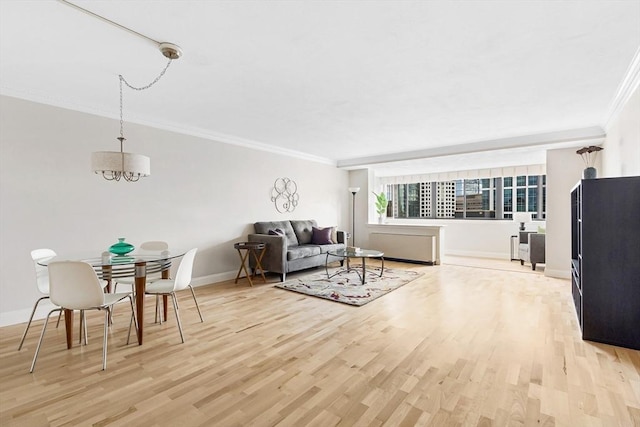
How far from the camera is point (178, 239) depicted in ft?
15.1

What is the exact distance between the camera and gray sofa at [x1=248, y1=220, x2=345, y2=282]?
5116 mm

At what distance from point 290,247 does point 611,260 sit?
170 inches

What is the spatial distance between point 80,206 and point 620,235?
5.53 m

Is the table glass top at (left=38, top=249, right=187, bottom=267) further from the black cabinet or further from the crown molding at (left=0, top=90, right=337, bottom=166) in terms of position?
the black cabinet

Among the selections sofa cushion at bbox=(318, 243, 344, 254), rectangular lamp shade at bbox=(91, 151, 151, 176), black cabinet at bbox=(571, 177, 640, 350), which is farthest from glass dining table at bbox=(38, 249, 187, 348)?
black cabinet at bbox=(571, 177, 640, 350)

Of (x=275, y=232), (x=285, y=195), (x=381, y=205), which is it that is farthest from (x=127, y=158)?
(x=381, y=205)

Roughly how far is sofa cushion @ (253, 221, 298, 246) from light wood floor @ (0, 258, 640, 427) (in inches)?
85.7

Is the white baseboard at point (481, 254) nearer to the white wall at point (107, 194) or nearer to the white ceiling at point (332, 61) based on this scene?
the white ceiling at point (332, 61)

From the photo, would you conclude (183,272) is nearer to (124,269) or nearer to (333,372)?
(124,269)

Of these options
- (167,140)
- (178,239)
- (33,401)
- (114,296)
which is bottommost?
(33,401)

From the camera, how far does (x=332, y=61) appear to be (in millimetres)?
2641

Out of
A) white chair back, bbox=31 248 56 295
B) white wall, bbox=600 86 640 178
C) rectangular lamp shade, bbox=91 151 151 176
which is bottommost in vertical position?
white chair back, bbox=31 248 56 295

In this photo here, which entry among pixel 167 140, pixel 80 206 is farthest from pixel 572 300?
pixel 80 206

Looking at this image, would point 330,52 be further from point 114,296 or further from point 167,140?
point 167,140
